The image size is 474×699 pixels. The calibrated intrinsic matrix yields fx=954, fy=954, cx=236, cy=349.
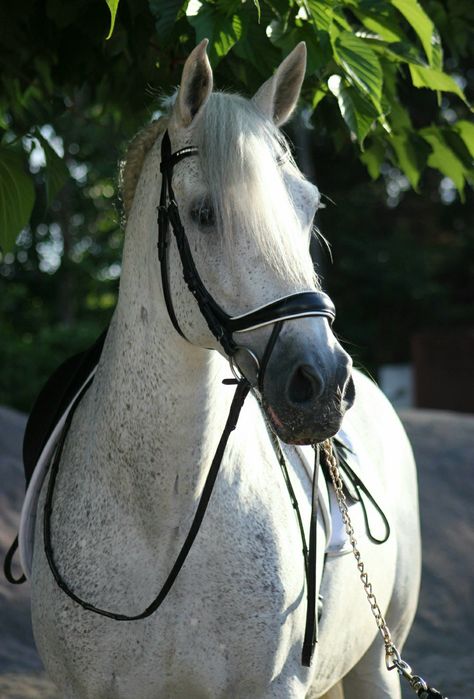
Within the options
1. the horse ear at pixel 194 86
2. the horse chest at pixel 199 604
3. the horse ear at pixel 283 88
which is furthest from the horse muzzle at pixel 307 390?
the horse ear at pixel 283 88

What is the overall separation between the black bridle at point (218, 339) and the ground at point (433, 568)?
3.43 metres

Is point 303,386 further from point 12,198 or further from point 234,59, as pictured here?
point 234,59

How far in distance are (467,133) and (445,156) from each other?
0.16m

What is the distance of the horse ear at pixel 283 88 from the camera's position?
2689 millimetres

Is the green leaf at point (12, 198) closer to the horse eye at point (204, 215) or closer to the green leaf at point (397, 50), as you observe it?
the horse eye at point (204, 215)

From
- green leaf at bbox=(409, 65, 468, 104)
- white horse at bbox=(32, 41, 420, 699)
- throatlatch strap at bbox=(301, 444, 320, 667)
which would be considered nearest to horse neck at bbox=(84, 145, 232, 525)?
white horse at bbox=(32, 41, 420, 699)

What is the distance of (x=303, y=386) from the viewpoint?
7.30ft

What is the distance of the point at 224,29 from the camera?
9.02 feet

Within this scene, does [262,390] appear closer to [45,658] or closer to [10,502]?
[45,658]

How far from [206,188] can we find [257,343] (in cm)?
43

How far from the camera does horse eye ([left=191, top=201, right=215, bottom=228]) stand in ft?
7.96

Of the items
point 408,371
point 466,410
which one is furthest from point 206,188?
point 408,371

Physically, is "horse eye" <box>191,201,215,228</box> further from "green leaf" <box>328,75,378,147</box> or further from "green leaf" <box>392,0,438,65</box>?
"green leaf" <box>392,0,438,65</box>

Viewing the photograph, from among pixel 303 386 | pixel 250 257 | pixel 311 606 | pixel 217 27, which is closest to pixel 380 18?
pixel 217 27
